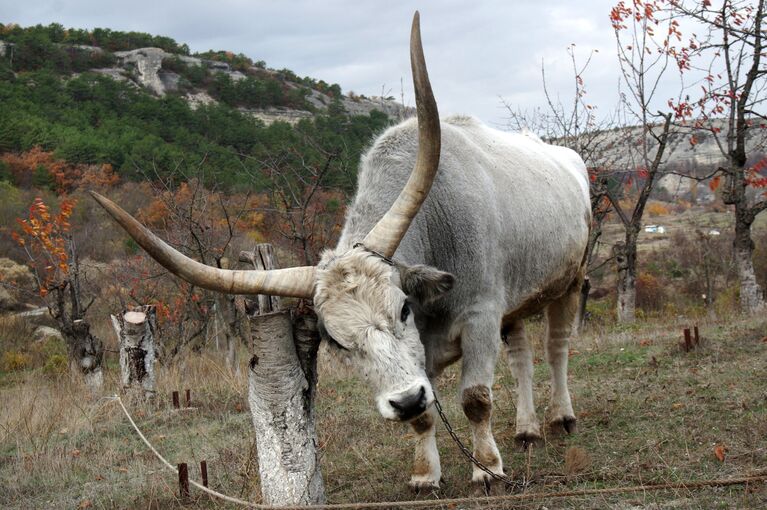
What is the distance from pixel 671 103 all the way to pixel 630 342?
6899mm

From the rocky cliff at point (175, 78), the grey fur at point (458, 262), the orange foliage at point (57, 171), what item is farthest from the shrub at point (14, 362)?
the rocky cliff at point (175, 78)

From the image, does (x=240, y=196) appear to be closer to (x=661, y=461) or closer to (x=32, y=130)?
(x=661, y=461)

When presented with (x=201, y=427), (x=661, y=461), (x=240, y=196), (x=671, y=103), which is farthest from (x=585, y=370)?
(x=240, y=196)

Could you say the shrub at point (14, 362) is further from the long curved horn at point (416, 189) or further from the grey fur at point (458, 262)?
Answer: the long curved horn at point (416, 189)

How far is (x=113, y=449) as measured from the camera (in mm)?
7281

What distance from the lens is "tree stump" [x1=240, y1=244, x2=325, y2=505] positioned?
4.39m

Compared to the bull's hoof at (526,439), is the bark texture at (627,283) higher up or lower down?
higher up

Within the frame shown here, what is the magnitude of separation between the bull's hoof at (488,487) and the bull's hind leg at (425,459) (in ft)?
1.17

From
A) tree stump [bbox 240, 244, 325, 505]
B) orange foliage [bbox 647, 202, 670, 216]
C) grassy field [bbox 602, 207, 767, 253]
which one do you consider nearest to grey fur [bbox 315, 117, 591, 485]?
tree stump [bbox 240, 244, 325, 505]

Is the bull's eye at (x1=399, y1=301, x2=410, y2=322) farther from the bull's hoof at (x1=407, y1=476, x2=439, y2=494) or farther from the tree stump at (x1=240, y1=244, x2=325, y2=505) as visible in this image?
the bull's hoof at (x1=407, y1=476, x2=439, y2=494)

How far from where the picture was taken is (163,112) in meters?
51.8

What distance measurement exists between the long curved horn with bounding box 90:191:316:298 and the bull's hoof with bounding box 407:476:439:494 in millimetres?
1754

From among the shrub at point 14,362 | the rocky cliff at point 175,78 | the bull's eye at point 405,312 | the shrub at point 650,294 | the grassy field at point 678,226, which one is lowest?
the bull's eye at point 405,312

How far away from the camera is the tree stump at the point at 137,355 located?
930 cm
